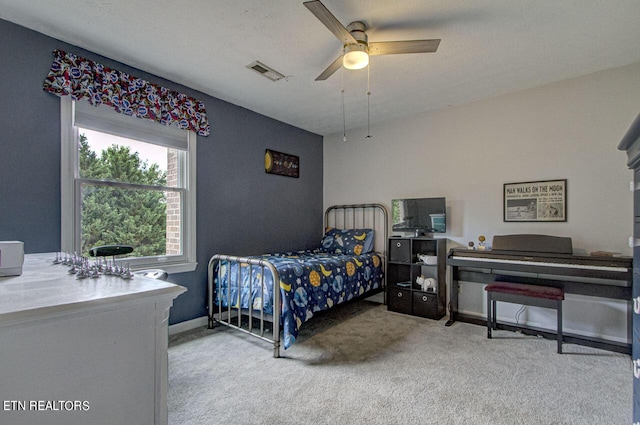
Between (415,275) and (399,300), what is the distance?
36cm

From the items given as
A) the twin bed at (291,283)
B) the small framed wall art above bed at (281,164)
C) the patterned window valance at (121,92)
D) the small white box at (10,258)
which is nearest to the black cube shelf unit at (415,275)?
the twin bed at (291,283)

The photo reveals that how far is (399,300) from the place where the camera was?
3.67 metres

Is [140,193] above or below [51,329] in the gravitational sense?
above

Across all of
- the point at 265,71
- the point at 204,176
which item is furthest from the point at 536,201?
the point at 204,176

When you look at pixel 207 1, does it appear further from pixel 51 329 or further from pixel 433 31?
pixel 51 329

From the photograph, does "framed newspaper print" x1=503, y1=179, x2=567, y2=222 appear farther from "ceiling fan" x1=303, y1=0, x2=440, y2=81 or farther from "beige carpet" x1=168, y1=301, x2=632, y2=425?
"ceiling fan" x1=303, y1=0, x2=440, y2=81

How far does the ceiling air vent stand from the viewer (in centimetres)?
267

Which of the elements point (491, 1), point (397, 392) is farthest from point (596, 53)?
point (397, 392)

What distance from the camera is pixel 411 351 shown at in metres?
2.57

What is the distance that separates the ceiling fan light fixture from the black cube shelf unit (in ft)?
7.25

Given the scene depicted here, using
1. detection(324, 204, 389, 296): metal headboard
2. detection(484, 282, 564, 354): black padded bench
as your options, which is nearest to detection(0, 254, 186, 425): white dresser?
detection(484, 282, 564, 354): black padded bench

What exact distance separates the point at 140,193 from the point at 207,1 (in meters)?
1.78

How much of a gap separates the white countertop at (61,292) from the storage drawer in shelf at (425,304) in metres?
3.11

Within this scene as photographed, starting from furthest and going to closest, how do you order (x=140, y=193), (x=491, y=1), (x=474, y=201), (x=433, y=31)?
(x=474, y=201) → (x=140, y=193) → (x=433, y=31) → (x=491, y=1)
